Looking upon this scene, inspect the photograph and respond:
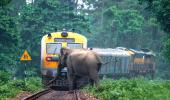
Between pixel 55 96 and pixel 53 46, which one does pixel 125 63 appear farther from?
pixel 55 96

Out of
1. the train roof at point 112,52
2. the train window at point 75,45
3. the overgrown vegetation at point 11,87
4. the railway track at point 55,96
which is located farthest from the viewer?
the train roof at point 112,52

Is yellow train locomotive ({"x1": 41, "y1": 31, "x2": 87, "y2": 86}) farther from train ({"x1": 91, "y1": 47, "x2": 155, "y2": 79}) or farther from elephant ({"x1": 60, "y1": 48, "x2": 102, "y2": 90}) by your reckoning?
train ({"x1": 91, "y1": 47, "x2": 155, "y2": 79})

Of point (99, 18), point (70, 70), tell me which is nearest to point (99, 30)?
point (99, 18)

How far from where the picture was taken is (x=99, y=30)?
230 ft

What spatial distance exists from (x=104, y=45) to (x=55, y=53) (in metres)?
45.9

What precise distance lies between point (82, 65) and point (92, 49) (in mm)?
3311

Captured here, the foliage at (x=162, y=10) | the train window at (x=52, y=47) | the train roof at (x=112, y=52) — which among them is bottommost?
the train roof at (x=112, y=52)

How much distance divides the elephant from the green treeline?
11.3 feet

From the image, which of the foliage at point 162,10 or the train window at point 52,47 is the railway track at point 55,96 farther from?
the foliage at point 162,10

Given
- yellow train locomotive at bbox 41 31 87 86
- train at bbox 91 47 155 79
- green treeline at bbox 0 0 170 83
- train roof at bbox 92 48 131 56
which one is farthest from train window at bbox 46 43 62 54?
Result: train roof at bbox 92 48 131 56

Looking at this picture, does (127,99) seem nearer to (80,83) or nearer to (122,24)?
(80,83)

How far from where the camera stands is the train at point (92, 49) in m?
23.1

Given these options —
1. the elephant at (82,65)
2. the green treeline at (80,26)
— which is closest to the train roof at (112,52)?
the green treeline at (80,26)

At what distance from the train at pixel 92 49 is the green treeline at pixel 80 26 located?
236 centimetres
